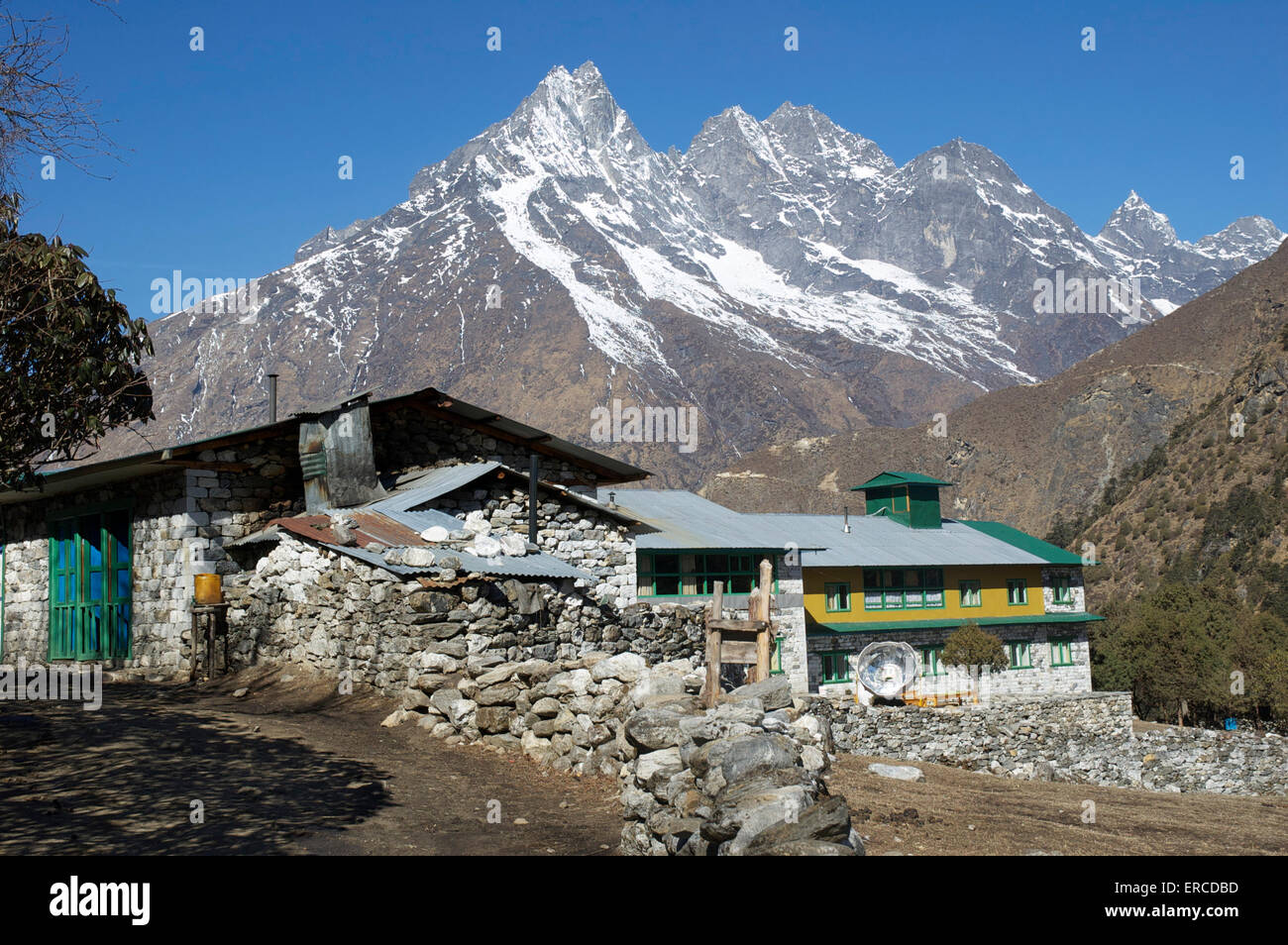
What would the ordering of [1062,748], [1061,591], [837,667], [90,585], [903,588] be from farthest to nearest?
[1061,591] < [903,588] < [837,667] < [1062,748] < [90,585]

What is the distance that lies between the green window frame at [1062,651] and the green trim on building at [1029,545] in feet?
12.3

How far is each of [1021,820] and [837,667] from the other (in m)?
34.6

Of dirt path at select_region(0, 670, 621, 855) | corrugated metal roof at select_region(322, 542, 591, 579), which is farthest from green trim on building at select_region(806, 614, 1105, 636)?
dirt path at select_region(0, 670, 621, 855)

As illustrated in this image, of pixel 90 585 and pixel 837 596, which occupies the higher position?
pixel 90 585

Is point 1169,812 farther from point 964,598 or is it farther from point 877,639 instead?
point 964,598

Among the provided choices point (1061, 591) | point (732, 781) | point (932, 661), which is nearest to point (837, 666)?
point (932, 661)

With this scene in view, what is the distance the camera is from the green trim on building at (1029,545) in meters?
52.7

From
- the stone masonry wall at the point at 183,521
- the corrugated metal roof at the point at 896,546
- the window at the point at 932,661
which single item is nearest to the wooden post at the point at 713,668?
the stone masonry wall at the point at 183,521

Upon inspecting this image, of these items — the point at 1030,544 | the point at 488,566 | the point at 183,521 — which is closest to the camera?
the point at 488,566

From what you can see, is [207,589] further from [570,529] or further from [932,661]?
[932,661]

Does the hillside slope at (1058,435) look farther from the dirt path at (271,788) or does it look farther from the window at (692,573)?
the dirt path at (271,788)

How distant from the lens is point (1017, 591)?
51469mm
